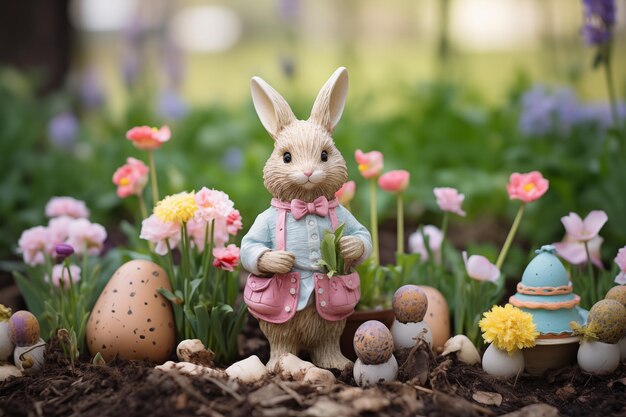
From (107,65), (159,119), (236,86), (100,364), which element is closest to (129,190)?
(100,364)

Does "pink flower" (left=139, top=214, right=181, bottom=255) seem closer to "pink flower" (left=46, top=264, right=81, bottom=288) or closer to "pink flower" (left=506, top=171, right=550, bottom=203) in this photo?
"pink flower" (left=46, top=264, right=81, bottom=288)

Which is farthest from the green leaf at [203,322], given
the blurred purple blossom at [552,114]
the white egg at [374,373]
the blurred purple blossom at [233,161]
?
the blurred purple blossom at [233,161]

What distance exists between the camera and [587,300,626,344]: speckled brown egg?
230 centimetres

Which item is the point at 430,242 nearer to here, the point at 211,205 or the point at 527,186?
the point at 527,186

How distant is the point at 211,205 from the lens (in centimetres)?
239

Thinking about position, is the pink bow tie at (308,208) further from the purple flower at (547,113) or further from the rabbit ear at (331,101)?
the purple flower at (547,113)

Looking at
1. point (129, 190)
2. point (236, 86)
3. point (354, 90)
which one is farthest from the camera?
point (236, 86)

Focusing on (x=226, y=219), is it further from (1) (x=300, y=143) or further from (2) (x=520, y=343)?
(2) (x=520, y=343)

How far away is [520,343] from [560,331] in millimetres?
172

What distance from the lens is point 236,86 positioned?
11422mm

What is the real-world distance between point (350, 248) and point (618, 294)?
94cm

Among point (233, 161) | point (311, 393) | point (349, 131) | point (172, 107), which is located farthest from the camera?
point (172, 107)

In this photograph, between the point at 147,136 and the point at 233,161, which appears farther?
the point at 233,161

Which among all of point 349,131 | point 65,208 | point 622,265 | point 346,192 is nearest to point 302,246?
point 346,192
